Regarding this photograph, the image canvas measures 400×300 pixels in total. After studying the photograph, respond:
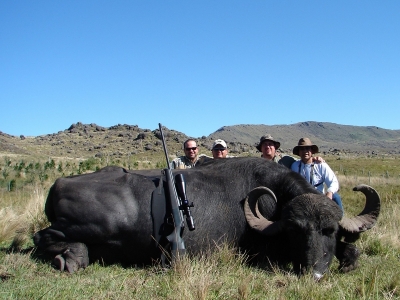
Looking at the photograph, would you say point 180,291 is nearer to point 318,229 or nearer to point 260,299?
point 260,299

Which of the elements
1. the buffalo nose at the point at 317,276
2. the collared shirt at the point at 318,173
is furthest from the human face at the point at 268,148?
the buffalo nose at the point at 317,276

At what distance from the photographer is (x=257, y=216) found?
21.4ft

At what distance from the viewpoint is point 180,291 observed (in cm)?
440

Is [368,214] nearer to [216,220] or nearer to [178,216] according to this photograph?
[216,220]

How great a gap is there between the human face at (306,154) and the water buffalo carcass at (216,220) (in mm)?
1703

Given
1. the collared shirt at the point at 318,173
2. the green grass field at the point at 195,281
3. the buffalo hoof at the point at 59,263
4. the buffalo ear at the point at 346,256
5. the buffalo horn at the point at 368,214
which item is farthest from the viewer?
the collared shirt at the point at 318,173

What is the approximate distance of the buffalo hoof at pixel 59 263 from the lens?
5849 mm

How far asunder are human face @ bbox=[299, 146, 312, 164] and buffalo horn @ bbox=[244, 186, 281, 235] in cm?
242

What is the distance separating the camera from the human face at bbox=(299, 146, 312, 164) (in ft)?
28.0

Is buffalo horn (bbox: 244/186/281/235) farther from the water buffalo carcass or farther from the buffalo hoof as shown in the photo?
the buffalo hoof

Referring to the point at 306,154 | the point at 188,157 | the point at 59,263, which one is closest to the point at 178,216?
the point at 59,263

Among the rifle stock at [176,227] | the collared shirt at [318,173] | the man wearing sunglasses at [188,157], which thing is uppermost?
the man wearing sunglasses at [188,157]

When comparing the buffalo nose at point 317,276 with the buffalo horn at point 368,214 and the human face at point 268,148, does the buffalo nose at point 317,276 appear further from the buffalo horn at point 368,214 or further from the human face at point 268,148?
the human face at point 268,148

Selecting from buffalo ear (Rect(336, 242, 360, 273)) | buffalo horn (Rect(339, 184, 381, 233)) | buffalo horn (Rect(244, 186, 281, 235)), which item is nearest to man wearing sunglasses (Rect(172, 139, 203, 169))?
buffalo horn (Rect(244, 186, 281, 235))
